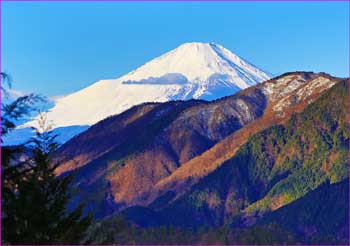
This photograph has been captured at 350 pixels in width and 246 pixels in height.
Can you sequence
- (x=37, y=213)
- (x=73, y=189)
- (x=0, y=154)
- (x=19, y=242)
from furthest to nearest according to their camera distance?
1. (x=73, y=189)
2. (x=37, y=213)
3. (x=19, y=242)
4. (x=0, y=154)

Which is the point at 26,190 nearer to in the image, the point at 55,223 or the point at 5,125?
the point at 55,223

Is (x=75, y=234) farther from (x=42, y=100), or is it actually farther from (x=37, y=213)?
(x=42, y=100)

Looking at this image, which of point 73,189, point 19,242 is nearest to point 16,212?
point 19,242

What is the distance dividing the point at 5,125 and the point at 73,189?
1485cm

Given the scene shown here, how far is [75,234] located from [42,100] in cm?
1257

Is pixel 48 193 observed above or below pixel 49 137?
below

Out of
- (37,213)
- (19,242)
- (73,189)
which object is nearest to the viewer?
(19,242)

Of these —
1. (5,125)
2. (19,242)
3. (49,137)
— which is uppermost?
(49,137)

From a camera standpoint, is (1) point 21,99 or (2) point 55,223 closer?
(1) point 21,99

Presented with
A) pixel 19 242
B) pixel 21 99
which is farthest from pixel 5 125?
pixel 19 242

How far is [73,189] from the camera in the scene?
161ft

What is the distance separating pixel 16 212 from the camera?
139ft

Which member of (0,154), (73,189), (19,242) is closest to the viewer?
(0,154)

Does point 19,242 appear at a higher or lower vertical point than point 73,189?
lower
